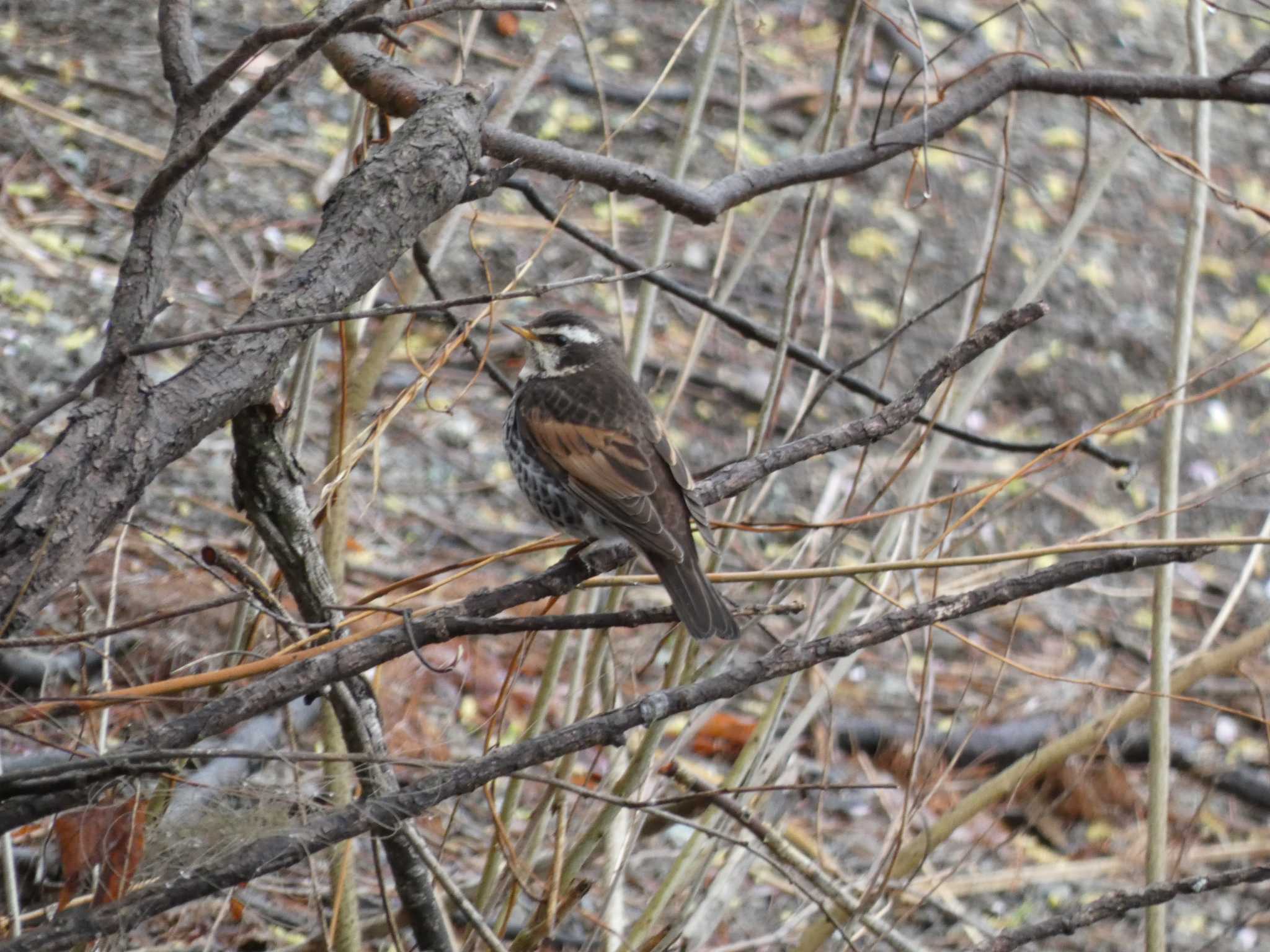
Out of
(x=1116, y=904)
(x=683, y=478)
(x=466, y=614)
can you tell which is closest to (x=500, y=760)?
(x=466, y=614)

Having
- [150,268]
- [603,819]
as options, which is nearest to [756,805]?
[603,819]

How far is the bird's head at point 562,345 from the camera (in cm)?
472

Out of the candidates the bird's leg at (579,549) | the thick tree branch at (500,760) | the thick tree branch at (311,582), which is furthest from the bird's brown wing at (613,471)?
the thick tree branch at (500,760)

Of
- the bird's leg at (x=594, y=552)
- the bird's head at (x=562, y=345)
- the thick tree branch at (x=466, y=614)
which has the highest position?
the bird's head at (x=562, y=345)

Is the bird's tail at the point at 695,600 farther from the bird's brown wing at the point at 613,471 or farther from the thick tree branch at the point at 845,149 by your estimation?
the thick tree branch at the point at 845,149

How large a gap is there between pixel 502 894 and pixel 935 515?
13.8 feet

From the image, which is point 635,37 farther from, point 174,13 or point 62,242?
point 174,13

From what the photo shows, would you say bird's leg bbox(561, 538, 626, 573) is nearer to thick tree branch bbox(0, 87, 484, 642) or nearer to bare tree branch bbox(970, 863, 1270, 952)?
thick tree branch bbox(0, 87, 484, 642)

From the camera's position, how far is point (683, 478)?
160 inches

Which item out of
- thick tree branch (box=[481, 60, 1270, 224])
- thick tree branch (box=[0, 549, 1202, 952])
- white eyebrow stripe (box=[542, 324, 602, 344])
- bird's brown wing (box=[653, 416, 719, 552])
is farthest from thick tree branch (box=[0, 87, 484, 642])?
white eyebrow stripe (box=[542, 324, 602, 344])

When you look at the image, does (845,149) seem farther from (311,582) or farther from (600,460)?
(311,582)

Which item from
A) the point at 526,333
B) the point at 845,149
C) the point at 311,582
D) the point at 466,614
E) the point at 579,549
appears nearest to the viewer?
the point at 466,614

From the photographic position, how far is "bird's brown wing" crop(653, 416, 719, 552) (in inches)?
142

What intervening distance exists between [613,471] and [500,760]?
1645 millimetres
